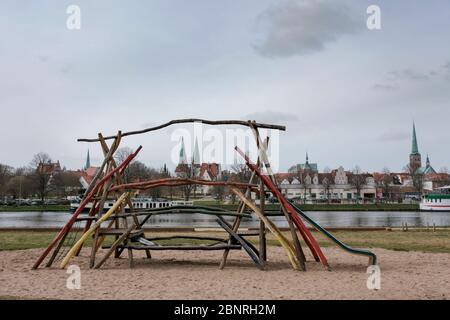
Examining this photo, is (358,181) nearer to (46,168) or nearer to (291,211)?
(46,168)

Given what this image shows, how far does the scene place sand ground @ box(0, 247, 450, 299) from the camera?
9008 millimetres

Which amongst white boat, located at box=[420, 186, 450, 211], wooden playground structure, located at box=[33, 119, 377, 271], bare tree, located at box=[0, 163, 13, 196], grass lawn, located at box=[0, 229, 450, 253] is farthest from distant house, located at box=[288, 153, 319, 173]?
wooden playground structure, located at box=[33, 119, 377, 271]

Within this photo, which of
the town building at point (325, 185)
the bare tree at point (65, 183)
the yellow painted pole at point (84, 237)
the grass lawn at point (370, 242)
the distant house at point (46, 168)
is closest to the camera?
the yellow painted pole at point (84, 237)

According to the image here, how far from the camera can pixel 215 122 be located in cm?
1292

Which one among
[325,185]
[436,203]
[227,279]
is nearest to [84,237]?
[227,279]

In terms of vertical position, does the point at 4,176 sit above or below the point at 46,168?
below

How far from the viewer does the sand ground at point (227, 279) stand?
901 cm

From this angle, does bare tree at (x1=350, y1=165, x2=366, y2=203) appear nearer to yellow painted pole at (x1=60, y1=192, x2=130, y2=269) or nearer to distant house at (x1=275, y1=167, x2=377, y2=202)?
distant house at (x1=275, y1=167, x2=377, y2=202)

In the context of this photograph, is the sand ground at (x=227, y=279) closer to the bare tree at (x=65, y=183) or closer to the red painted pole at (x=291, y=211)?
the red painted pole at (x=291, y=211)

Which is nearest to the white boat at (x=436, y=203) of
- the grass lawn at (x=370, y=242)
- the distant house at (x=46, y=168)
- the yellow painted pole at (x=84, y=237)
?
the grass lawn at (x=370, y=242)

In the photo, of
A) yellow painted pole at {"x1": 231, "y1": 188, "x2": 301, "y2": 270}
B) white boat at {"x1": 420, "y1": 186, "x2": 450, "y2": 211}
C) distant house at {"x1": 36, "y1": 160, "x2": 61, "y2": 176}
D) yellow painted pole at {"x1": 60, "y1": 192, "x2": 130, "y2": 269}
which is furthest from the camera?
distant house at {"x1": 36, "y1": 160, "x2": 61, "y2": 176}

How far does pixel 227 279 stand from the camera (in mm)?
10656
